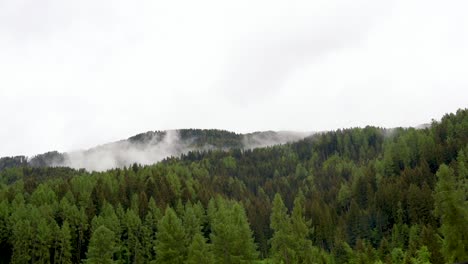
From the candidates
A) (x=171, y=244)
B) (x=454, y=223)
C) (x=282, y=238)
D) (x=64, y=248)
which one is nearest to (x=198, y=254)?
(x=171, y=244)

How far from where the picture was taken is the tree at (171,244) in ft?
218

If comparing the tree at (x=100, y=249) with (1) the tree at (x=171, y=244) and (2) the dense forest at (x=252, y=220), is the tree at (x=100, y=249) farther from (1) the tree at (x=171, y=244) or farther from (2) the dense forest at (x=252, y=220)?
(1) the tree at (x=171, y=244)

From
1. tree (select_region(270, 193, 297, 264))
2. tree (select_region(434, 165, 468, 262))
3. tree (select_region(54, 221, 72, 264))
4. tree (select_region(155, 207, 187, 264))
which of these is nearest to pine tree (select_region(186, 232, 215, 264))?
tree (select_region(155, 207, 187, 264))

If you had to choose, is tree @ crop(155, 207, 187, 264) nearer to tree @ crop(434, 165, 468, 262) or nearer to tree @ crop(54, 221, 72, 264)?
tree @ crop(434, 165, 468, 262)

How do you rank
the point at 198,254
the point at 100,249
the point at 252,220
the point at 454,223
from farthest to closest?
the point at 252,220, the point at 100,249, the point at 198,254, the point at 454,223

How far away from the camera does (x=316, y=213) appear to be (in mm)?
136875

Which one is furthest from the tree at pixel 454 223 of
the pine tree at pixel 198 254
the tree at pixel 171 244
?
the tree at pixel 171 244

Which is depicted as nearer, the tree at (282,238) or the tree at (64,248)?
the tree at (282,238)

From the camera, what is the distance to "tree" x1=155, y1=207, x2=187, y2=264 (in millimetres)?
66500

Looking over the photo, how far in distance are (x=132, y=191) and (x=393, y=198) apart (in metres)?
79.0

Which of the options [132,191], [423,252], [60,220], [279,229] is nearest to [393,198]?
[423,252]

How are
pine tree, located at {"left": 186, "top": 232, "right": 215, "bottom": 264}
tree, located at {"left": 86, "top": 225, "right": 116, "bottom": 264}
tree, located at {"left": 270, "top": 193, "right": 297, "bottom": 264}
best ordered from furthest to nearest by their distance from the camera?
1. tree, located at {"left": 270, "top": 193, "right": 297, "bottom": 264}
2. tree, located at {"left": 86, "top": 225, "right": 116, "bottom": 264}
3. pine tree, located at {"left": 186, "top": 232, "right": 215, "bottom": 264}

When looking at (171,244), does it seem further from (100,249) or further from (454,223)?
(454,223)

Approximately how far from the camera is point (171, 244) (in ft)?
220
